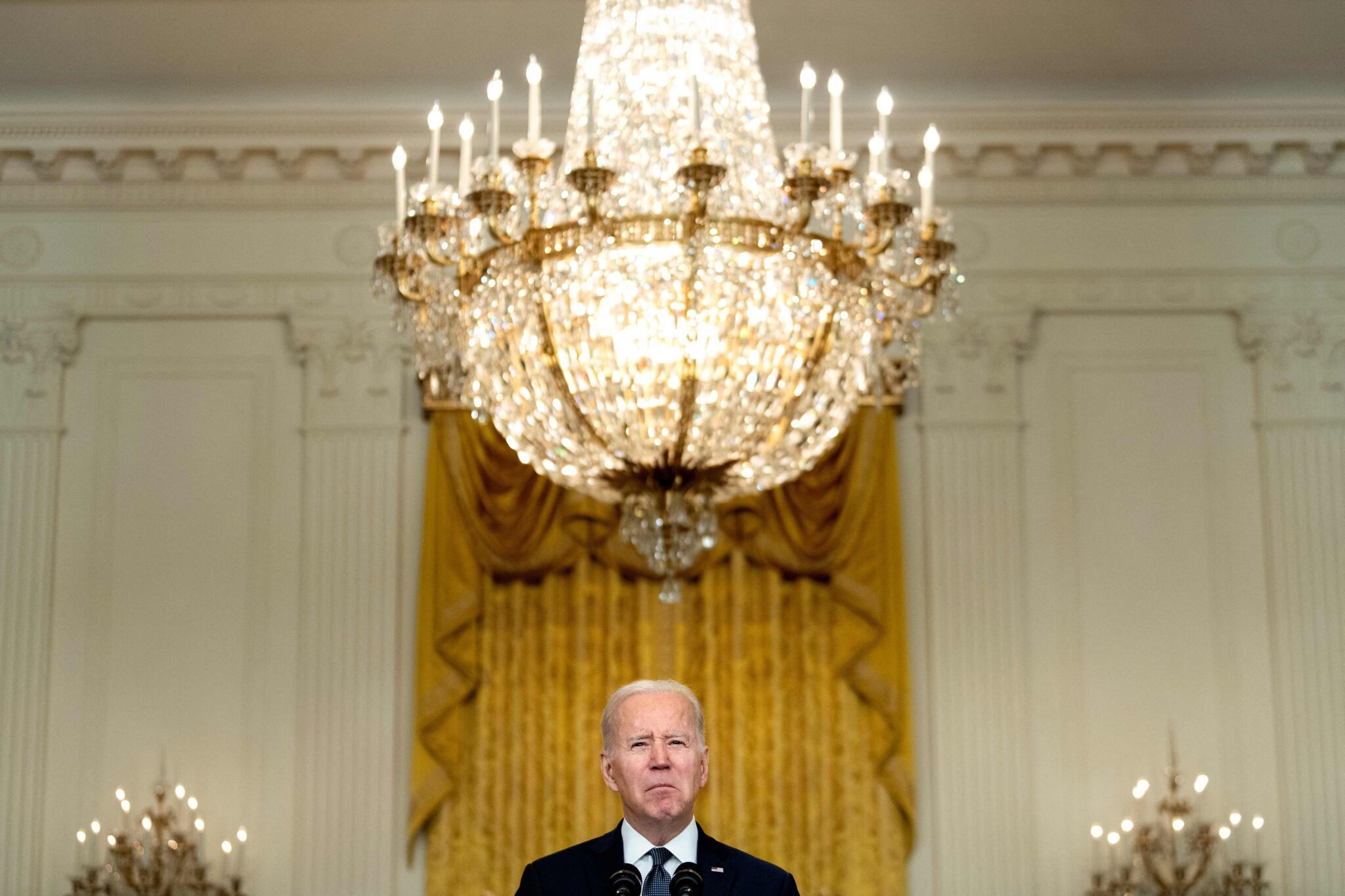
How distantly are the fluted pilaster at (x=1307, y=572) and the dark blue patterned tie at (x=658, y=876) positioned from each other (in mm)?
4773

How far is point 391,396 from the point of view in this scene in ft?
23.2

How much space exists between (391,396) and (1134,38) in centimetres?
345

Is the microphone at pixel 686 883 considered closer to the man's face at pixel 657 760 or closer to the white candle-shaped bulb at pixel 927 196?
the man's face at pixel 657 760

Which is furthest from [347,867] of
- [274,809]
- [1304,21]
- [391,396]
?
[1304,21]

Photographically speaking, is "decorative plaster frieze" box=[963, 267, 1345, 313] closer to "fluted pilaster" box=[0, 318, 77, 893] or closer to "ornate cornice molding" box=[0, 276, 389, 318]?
"ornate cornice molding" box=[0, 276, 389, 318]

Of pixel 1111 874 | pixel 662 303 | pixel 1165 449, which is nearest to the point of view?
pixel 662 303

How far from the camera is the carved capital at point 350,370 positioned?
Result: 278 inches

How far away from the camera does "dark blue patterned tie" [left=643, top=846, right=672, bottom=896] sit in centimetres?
262

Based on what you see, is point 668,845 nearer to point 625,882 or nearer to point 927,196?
point 625,882

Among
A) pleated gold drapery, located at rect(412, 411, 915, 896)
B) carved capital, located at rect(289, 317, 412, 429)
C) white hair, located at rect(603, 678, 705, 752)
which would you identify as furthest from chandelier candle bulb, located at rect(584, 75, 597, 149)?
carved capital, located at rect(289, 317, 412, 429)

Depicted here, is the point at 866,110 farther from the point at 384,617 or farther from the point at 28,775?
the point at 28,775

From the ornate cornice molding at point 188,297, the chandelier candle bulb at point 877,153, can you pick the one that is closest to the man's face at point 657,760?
the chandelier candle bulb at point 877,153

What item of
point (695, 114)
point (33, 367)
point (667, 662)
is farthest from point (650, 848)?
point (33, 367)

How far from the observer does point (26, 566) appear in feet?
22.8
